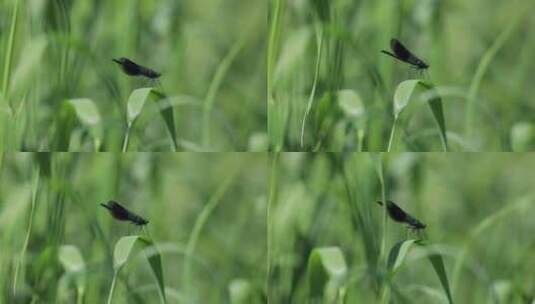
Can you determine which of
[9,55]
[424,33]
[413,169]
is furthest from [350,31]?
[9,55]

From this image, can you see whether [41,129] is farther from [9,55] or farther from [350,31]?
[350,31]

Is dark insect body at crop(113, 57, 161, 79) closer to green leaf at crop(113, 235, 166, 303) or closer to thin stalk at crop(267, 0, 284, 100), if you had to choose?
thin stalk at crop(267, 0, 284, 100)

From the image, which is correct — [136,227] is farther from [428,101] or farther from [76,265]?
[428,101]

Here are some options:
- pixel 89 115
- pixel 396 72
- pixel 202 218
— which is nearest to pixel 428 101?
pixel 396 72

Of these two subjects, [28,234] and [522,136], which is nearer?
[522,136]

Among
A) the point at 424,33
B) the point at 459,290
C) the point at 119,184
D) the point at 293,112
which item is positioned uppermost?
the point at 424,33

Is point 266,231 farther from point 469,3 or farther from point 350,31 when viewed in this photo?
point 469,3

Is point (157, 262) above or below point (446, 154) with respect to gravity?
below
